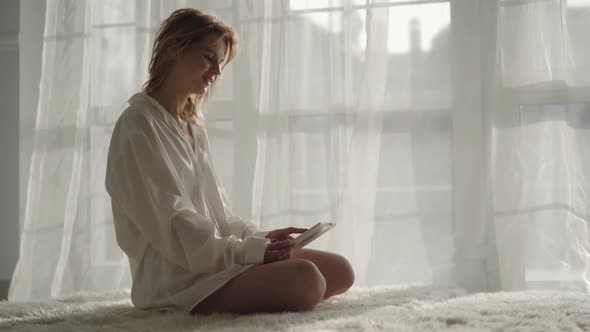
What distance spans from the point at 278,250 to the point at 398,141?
0.98m

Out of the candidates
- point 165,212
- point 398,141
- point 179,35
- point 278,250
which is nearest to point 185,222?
point 165,212

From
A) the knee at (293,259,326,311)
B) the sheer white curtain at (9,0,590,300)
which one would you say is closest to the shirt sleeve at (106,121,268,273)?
the knee at (293,259,326,311)

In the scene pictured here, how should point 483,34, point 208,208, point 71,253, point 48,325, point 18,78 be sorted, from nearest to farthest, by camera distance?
point 48,325
point 208,208
point 483,34
point 71,253
point 18,78

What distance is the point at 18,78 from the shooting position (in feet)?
10.2

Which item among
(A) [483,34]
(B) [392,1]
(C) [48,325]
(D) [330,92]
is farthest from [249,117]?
(C) [48,325]

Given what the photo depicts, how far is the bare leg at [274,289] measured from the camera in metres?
1.60

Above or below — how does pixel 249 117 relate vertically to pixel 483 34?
below

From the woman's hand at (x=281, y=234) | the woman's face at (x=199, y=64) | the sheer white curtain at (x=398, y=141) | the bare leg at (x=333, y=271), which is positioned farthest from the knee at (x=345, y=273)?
the woman's face at (x=199, y=64)

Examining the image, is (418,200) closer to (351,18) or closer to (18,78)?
(351,18)

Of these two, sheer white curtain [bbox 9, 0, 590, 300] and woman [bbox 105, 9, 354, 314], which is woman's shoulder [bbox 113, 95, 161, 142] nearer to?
woman [bbox 105, 9, 354, 314]

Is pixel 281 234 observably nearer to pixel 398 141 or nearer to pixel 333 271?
pixel 333 271

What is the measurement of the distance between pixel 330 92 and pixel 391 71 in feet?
0.81

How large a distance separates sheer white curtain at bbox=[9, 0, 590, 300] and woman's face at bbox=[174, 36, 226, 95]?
0.65m

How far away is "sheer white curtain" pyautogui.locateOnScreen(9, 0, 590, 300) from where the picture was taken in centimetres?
233
